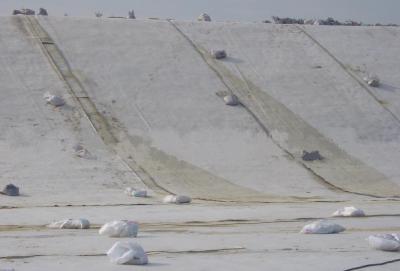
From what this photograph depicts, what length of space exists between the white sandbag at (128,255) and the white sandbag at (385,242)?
2594 millimetres

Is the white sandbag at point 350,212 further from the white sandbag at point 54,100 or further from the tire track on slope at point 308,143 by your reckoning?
the white sandbag at point 54,100

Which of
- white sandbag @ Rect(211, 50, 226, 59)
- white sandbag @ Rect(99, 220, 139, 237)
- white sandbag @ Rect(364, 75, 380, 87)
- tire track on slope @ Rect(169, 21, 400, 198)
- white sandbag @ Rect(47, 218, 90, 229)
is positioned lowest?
white sandbag @ Rect(47, 218, 90, 229)

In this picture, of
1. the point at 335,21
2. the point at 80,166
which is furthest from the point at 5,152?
the point at 335,21

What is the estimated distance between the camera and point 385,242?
31.6ft

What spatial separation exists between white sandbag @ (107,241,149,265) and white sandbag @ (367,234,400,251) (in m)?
2.59

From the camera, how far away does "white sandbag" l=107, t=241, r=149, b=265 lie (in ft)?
27.6

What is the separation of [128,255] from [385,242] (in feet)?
9.28

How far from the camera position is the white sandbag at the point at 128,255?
8.42m

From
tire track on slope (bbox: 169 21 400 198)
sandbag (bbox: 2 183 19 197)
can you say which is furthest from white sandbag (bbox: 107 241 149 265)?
tire track on slope (bbox: 169 21 400 198)

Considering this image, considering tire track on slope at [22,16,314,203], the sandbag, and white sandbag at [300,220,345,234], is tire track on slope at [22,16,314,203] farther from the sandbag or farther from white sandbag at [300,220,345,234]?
white sandbag at [300,220,345,234]

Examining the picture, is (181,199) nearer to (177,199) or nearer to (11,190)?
(177,199)

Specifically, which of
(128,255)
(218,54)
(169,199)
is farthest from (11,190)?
(218,54)

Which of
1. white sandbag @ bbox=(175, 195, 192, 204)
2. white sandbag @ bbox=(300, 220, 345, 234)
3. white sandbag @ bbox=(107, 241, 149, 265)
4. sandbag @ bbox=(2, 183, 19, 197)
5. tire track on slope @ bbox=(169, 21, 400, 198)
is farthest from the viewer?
tire track on slope @ bbox=(169, 21, 400, 198)

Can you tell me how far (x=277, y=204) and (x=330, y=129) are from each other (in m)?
7.72
